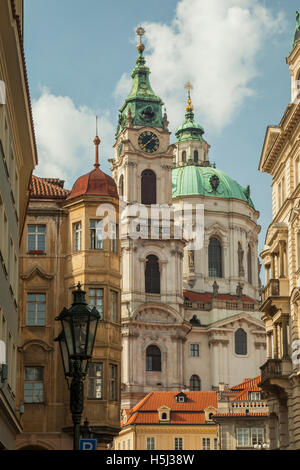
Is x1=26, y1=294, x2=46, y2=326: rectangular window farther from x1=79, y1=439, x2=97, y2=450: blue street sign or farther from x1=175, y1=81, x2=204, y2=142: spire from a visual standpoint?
x1=175, y1=81, x2=204, y2=142: spire

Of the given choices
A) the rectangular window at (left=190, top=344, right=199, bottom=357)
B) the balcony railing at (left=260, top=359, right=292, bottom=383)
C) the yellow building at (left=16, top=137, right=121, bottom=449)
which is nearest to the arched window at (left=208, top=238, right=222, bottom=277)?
the rectangular window at (left=190, top=344, right=199, bottom=357)

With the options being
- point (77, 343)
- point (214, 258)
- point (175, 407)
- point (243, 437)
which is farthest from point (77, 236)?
point (214, 258)

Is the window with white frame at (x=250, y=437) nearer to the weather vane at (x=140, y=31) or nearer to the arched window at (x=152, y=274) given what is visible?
the arched window at (x=152, y=274)

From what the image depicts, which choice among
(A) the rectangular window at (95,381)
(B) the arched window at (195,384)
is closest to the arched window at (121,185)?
(B) the arched window at (195,384)

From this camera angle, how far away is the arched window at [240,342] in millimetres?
97312

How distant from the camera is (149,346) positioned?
→ 92438mm

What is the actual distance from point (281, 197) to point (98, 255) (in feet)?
38.8

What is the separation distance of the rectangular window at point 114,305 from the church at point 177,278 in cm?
5236

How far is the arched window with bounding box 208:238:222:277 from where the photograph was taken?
346 feet

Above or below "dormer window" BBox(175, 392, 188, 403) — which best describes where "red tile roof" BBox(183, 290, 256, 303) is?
above

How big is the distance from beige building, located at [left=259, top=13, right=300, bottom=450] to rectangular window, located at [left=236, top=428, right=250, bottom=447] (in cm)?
2501

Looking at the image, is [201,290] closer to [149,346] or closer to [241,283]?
[241,283]

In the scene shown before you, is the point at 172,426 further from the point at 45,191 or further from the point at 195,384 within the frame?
the point at 45,191
